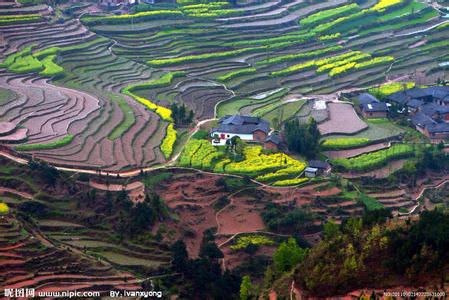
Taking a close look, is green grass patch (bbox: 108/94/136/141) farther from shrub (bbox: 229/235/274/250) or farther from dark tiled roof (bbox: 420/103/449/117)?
dark tiled roof (bbox: 420/103/449/117)

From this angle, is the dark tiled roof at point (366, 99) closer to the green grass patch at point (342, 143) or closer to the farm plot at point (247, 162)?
the green grass patch at point (342, 143)

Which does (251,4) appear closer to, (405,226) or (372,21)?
(372,21)

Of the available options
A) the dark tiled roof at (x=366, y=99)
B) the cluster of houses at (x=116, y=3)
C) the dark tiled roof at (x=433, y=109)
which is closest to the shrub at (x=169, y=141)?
the dark tiled roof at (x=366, y=99)

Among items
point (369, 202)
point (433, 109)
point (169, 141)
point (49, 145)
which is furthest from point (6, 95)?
point (433, 109)

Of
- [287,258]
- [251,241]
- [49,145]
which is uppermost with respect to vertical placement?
[49,145]

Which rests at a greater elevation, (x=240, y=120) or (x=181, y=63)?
(x=240, y=120)

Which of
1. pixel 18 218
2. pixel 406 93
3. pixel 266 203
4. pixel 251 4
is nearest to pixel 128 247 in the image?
pixel 18 218

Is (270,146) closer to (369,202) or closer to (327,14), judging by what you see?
(369,202)
